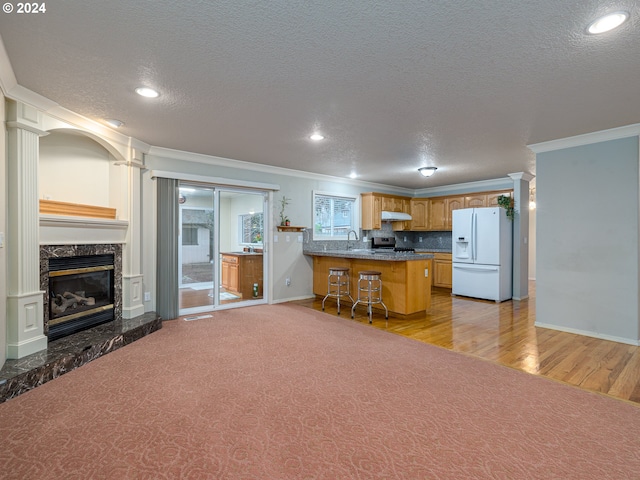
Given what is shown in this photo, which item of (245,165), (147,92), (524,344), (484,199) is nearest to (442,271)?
(484,199)

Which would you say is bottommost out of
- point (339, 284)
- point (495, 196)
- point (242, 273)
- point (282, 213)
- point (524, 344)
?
point (524, 344)

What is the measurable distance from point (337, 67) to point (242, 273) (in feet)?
13.8

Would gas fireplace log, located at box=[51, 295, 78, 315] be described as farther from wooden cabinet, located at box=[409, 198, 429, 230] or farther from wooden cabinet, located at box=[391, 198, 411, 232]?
wooden cabinet, located at box=[409, 198, 429, 230]

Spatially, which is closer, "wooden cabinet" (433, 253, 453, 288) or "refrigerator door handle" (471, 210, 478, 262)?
"refrigerator door handle" (471, 210, 478, 262)

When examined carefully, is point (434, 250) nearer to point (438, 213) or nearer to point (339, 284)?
point (438, 213)

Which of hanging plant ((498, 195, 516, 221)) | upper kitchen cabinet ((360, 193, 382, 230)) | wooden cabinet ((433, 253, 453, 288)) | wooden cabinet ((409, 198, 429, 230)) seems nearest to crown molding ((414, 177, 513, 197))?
wooden cabinet ((409, 198, 429, 230))

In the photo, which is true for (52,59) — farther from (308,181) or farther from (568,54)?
(308,181)

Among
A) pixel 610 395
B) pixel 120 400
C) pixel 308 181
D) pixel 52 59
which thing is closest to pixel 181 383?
pixel 120 400

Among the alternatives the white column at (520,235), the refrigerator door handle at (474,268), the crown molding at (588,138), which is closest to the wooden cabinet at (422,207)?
the white column at (520,235)

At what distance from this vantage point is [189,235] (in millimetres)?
5059

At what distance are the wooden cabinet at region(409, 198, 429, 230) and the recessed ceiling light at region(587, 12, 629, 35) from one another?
615 cm

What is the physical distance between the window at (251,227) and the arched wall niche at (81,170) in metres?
2.05

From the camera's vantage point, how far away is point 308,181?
632 centimetres

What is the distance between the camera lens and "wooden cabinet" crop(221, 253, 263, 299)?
575 centimetres
